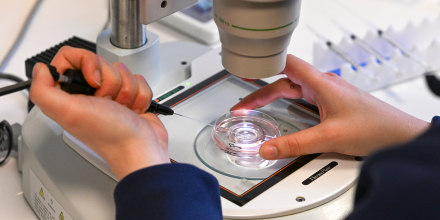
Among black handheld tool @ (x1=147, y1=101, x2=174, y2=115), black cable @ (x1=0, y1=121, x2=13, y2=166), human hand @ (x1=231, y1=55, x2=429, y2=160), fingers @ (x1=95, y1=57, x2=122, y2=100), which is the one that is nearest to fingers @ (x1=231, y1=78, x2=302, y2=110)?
human hand @ (x1=231, y1=55, x2=429, y2=160)

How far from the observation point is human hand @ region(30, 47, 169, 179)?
0.63 meters

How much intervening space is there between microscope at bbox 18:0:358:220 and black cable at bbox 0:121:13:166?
0.03 meters

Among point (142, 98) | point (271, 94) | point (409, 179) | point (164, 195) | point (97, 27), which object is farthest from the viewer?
point (97, 27)

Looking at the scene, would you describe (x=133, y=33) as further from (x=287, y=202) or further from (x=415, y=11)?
(x=415, y=11)

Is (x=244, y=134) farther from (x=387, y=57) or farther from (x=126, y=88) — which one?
(x=387, y=57)

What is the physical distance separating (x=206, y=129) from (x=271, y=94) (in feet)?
0.36

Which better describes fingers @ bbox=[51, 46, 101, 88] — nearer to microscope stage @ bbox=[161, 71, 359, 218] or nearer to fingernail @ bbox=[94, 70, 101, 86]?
fingernail @ bbox=[94, 70, 101, 86]

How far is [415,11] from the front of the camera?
1282 mm

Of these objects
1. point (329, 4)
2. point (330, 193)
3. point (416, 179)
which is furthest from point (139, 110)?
point (329, 4)

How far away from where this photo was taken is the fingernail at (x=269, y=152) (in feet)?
2.42

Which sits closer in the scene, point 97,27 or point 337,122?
point 337,122

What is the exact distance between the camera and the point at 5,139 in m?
0.87

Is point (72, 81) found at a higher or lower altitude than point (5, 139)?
higher

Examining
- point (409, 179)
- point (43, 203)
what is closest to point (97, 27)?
point (43, 203)
